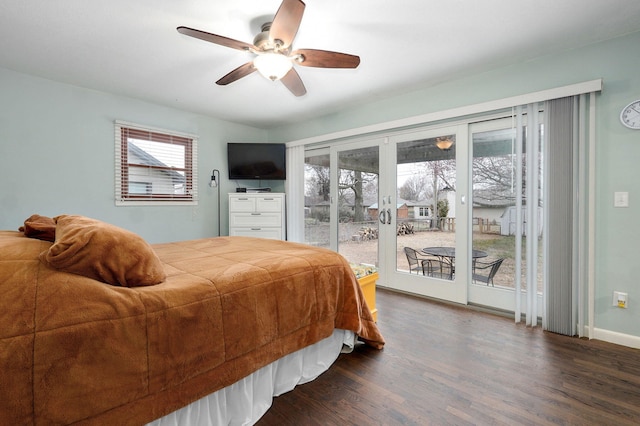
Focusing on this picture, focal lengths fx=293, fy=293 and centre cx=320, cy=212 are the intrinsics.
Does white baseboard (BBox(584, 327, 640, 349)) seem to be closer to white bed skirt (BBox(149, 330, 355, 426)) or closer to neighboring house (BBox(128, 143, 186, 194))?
white bed skirt (BBox(149, 330, 355, 426))

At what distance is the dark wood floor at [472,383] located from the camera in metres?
1.48

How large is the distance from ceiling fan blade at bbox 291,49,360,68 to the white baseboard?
112 inches

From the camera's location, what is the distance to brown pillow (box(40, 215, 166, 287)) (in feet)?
3.39

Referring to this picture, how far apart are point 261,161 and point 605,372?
4361 millimetres

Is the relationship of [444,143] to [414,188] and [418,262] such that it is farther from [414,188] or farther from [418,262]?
[418,262]

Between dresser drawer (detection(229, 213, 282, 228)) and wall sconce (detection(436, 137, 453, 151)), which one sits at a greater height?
wall sconce (detection(436, 137, 453, 151))

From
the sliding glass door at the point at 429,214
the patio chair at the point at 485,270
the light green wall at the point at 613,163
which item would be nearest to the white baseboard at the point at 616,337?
Answer: the light green wall at the point at 613,163

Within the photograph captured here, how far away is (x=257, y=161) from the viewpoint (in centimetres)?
469

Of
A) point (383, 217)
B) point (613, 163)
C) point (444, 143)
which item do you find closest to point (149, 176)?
point (383, 217)

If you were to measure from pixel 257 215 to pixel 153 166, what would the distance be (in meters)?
1.52

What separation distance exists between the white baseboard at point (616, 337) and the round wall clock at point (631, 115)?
159cm

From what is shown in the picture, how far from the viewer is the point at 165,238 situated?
3979mm

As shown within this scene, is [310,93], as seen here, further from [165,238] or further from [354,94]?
[165,238]

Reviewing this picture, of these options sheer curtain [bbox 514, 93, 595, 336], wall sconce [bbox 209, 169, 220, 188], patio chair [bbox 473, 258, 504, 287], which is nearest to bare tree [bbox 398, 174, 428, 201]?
patio chair [bbox 473, 258, 504, 287]
